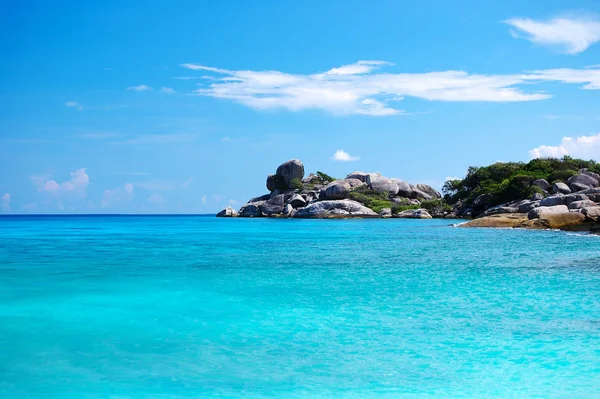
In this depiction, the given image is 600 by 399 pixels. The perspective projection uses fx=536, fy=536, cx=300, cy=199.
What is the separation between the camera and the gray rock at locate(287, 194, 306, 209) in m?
91.4

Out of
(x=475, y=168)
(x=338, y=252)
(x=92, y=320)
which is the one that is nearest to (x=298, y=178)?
(x=475, y=168)

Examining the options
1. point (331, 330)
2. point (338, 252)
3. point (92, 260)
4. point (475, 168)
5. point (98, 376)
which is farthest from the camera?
point (475, 168)

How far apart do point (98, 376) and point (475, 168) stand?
77266mm

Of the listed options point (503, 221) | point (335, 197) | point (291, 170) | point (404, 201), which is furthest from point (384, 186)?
point (503, 221)

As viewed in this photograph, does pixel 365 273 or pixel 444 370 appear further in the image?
pixel 365 273

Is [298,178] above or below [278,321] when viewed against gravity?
above

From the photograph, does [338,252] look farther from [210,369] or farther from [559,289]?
[210,369]

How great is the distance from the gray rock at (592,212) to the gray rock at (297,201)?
54244 millimetres

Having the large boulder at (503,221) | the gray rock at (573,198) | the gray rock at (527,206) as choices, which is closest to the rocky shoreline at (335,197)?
the gray rock at (527,206)

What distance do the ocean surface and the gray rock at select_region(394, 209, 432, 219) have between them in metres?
58.1

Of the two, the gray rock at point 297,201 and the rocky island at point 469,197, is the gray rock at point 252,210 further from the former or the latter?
the gray rock at point 297,201

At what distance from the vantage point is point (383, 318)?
11773mm

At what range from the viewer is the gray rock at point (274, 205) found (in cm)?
9488

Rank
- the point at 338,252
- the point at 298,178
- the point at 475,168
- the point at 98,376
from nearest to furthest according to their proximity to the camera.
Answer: the point at 98,376 → the point at 338,252 → the point at 475,168 → the point at 298,178
